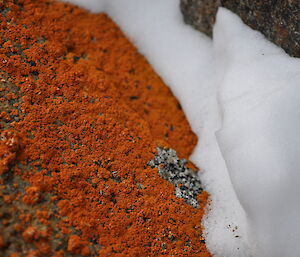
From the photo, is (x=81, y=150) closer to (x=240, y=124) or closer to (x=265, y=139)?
(x=240, y=124)

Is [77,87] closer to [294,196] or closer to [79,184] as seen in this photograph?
[79,184]

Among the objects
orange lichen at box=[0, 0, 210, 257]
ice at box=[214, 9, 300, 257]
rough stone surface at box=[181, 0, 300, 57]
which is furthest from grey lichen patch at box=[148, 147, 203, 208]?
rough stone surface at box=[181, 0, 300, 57]

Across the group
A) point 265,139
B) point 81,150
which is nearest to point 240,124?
point 265,139

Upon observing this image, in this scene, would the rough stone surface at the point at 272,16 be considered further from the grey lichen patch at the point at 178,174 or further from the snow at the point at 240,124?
the grey lichen patch at the point at 178,174

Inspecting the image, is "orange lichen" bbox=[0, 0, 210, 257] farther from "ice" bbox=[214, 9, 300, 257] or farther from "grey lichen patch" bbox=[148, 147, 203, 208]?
"ice" bbox=[214, 9, 300, 257]

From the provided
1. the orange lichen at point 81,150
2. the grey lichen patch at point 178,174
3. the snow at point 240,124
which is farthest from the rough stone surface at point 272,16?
the grey lichen patch at point 178,174
